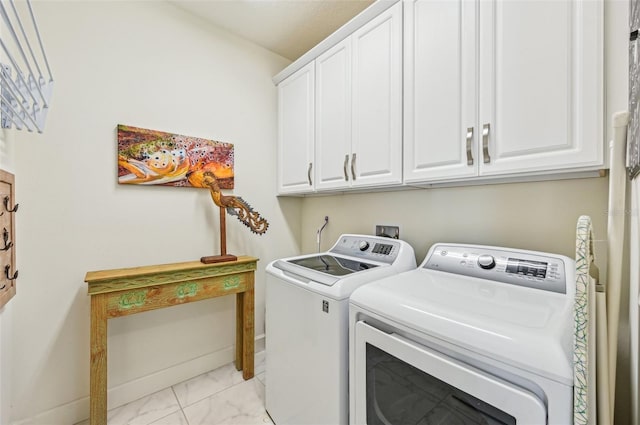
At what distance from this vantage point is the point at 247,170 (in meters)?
2.28

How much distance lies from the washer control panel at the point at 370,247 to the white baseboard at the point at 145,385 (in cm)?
120

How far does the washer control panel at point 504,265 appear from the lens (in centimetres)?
104

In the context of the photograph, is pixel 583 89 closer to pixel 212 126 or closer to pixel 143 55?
pixel 212 126

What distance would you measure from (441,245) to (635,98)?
3.10 feet

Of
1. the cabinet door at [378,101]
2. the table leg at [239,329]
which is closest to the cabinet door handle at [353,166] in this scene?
the cabinet door at [378,101]

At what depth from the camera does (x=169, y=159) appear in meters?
1.87

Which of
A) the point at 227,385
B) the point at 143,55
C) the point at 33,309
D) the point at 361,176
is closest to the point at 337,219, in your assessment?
the point at 361,176

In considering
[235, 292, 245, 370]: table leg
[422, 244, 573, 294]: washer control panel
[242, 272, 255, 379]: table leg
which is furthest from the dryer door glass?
[235, 292, 245, 370]: table leg

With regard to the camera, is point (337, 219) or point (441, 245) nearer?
point (441, 245)

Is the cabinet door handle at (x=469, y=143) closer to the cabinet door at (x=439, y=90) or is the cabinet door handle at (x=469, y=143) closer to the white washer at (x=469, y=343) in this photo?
the cabinet door at (x=439, y=90)

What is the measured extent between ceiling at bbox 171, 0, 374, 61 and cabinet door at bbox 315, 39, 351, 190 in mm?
320

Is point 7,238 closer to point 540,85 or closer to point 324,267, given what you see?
point 324,267

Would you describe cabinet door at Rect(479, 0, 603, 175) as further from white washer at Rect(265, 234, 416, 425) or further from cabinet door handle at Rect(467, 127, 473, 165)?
white washer at Rect(265, 234, 416, 425)

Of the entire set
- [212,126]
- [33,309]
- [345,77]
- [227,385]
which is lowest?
[227,385]
